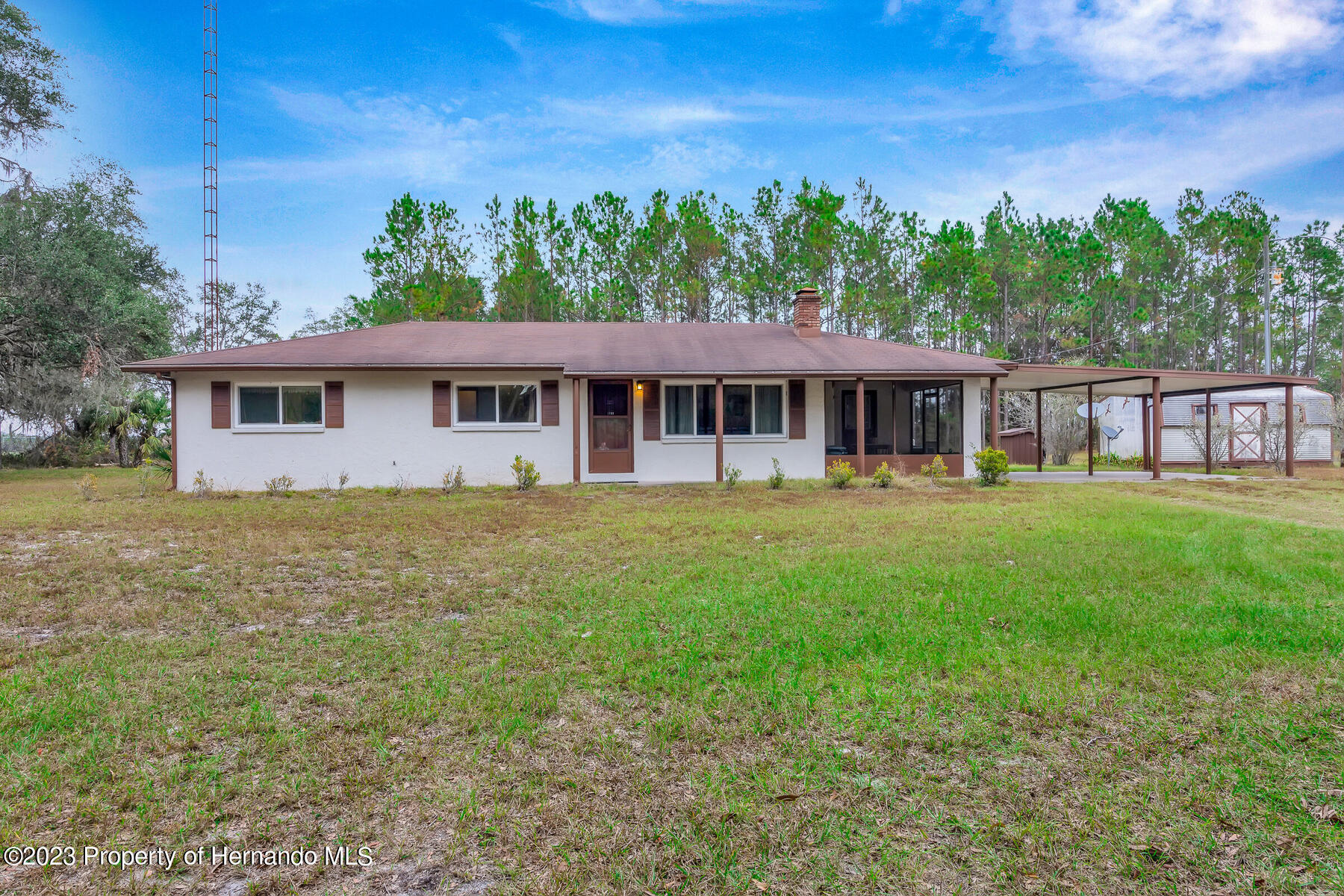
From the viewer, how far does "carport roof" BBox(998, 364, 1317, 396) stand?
14.0 meters

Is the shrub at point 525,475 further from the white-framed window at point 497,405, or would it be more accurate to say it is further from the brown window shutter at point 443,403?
the brown window shutter at point 443,403

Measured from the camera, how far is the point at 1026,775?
222cm

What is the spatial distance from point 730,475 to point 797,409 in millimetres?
2463

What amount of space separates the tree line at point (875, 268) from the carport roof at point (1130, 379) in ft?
39.5

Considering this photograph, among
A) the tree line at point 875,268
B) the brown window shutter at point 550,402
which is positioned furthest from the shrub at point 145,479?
the tree line at point 875,268

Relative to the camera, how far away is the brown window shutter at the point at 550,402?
1359 cm

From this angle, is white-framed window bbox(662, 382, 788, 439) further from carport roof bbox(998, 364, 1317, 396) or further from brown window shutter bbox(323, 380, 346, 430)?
brown window shutter bbox(323, 380, 346, 430)

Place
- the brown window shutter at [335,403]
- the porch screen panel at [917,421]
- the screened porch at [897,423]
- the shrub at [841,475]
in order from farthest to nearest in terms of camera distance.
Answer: the porch screen panel at [917,421], the screened porch at [897,423], the brown window shutter at [335,403], the shrub at [841,475]

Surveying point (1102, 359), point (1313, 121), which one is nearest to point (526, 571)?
point (1313, 121)

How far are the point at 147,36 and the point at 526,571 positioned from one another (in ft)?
75.9

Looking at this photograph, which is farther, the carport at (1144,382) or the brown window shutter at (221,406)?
the carport at (1144,382)

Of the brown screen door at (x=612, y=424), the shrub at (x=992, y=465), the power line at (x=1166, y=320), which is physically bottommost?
the shrub at (x=992, y=465)

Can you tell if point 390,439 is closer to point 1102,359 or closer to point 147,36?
point 147,36

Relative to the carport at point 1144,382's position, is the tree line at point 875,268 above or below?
above
